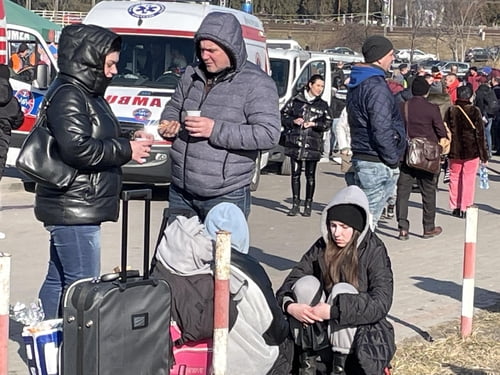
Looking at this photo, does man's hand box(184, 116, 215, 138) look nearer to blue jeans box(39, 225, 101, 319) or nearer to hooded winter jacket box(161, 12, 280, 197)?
hooded winter jacket box(161, 12, 280, 197)

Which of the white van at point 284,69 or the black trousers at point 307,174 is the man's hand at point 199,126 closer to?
the black trousers at point 307,174

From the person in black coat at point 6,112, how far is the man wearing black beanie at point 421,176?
4342 mm

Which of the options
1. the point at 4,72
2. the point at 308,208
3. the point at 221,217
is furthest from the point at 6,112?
the point at 221,217

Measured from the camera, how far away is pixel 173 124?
615 cm

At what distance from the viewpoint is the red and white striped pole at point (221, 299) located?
4.95 meters

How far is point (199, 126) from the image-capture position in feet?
19.5

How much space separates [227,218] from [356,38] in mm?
63103

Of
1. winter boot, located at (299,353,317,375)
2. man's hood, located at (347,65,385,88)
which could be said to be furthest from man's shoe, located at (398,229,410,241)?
winter boot, located at (299,353,317,375)

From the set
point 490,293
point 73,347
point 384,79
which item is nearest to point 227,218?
point 73,347

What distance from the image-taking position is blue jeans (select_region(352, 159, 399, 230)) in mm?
8367

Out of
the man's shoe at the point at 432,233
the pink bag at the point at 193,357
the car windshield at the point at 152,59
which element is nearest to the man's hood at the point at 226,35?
the pink bag at the point at 193,357

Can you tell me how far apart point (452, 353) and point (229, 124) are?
2236 mm

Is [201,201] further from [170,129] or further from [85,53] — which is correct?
[85,53]

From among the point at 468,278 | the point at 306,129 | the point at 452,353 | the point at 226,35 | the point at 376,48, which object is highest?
the point at 226,35
